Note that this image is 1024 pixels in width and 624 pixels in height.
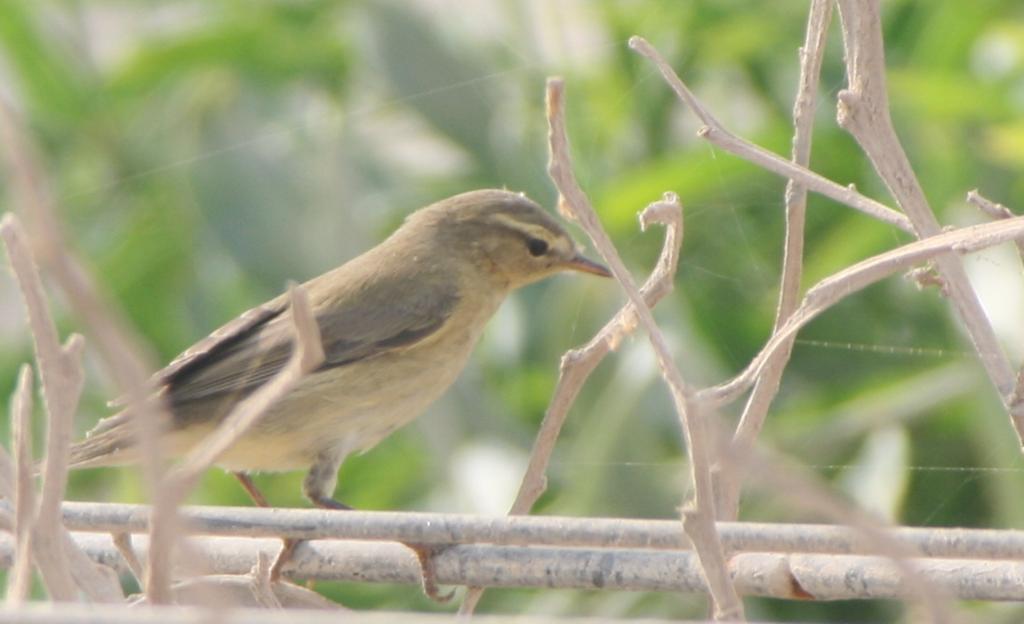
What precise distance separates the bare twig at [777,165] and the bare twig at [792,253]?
11 cm

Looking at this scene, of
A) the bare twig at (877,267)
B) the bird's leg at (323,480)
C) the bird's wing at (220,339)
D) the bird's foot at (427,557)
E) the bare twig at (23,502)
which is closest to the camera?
the bare twig at (23,502)

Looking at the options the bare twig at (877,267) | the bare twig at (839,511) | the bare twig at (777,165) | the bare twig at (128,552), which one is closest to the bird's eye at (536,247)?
the bare twig at (777,165)

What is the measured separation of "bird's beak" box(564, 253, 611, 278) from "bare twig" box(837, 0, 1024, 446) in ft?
6.16

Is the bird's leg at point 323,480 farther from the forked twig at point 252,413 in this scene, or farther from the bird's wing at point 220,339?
the forked twig at point 252,413

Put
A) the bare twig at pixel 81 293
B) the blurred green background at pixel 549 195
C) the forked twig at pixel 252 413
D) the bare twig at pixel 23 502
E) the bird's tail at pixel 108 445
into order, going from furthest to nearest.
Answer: the blurred green background at pixel 549 195 → the bird's tail at pixel 108 445 → the bare twig at pixel 23 502 → the forked twig at pixel 252 413 → the bare twig at pixel 81 293

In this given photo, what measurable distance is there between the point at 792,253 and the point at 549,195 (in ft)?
10.9

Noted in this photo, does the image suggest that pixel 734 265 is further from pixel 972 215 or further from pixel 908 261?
pixel 908 261

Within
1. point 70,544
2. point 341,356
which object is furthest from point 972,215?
point 70,544

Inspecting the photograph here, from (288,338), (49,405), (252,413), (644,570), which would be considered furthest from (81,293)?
(288,338)

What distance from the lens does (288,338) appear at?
3.47 meters

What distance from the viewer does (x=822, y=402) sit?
4707 millimetres

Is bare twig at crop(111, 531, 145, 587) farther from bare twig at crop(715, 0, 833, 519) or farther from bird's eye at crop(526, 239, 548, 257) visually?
bird's eye at crop(526, 239, 548, 257)

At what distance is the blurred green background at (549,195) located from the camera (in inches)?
172

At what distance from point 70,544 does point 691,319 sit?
3.44m
